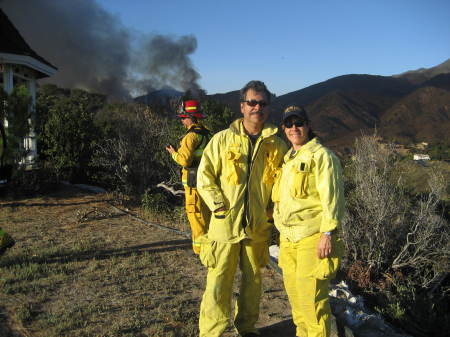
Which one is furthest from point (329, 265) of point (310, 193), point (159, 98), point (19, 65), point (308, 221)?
point (159, 98)

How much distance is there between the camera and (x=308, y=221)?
2812 mm

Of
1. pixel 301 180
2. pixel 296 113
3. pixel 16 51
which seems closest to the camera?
pixel 301 180

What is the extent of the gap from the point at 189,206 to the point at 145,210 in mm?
3722

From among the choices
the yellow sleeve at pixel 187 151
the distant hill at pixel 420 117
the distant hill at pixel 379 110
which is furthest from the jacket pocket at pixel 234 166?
the distant hill at pixel 420 117

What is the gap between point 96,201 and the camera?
875cm

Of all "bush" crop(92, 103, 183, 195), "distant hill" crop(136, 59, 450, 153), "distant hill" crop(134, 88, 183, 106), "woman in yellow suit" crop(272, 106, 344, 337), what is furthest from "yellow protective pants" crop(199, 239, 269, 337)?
"distant hill" crop(136, 59, 450, 153)

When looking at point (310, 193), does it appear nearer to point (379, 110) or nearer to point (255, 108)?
point (255, 108)

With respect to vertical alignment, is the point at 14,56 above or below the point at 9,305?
above

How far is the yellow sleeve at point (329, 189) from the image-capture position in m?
2.65

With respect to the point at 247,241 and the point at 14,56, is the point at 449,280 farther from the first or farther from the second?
the point at 14,56

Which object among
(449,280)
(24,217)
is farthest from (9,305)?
(449,280)

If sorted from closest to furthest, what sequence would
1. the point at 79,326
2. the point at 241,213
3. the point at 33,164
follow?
the point at 241,213 < the point at 79,326 < the point at 33,164

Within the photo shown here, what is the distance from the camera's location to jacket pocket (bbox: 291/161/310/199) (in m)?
2.76

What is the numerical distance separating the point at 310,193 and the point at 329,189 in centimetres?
19
